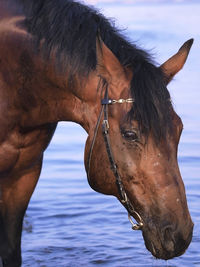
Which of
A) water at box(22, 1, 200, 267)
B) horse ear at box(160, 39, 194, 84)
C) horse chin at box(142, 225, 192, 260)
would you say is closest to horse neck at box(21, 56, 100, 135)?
horse ear at box(160, 39, 194, 84)

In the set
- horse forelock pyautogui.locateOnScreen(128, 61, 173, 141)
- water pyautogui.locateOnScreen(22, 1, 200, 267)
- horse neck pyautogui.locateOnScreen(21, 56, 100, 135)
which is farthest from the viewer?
water pyautogui.locateOnScreen(22, 1, 200, 267)

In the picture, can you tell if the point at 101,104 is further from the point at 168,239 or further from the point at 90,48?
the point at 168,239

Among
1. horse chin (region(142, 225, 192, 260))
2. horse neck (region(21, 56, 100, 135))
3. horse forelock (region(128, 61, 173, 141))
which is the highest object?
horse forelock (region(128, 61, 173, 141))

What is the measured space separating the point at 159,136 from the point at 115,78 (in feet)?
1.30

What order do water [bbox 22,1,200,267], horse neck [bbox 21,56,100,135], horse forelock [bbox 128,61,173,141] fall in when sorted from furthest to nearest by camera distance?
water [bbox 22,1,200,267] → horse neck [bbox 21,56,100,135] → horse forelock [bbox 128,61,173,141]

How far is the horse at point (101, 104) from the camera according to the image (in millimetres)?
4090

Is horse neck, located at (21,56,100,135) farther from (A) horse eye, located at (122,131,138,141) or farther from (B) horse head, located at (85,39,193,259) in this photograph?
(A) horse eye, located at (122,131,138,141)

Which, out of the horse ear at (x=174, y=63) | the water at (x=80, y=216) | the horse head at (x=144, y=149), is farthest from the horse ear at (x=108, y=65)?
the water at (x=80, y=216)

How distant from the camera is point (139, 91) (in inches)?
161

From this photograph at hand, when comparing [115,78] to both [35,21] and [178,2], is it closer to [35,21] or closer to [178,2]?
[35,21]

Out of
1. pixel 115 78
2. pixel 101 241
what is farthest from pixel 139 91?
pixel 101 241

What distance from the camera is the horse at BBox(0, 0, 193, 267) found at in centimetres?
409

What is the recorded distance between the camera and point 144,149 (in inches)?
162

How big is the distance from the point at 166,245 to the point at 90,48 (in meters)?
1.12
